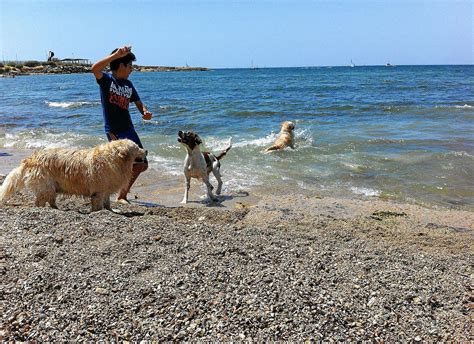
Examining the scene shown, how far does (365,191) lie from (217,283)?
542cm

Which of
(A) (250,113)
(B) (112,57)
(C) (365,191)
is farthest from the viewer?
(A) (250,113)

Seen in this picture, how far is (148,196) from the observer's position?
7.90 metres

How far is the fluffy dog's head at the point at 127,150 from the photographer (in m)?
5.96

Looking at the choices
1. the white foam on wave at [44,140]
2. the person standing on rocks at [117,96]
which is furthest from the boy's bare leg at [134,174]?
the white foam on wave at [44,140]

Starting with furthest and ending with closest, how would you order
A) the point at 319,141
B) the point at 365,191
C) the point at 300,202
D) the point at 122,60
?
the point at 319,141, the point at 365,191, the point at 300,202, the point at 122,60

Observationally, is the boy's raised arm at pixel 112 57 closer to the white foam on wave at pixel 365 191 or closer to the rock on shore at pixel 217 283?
the rock on shore at pixel 217 283

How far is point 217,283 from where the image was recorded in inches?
142

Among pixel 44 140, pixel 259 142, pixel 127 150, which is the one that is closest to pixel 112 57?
pixel 127 150

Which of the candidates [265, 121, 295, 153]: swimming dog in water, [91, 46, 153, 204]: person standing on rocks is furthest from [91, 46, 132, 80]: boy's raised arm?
[265, 121, 295, 153]: swimming dog in water

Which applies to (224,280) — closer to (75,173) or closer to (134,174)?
(75,173)

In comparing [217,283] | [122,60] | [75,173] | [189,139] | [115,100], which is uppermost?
[122,60]

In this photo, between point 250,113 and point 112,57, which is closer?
point 112,57

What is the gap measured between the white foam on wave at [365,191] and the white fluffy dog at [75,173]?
14.5 feet

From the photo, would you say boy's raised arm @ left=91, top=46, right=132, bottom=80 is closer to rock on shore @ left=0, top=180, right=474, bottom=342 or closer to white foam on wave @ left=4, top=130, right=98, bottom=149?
rock on shore @ left=0, top=180, right=474, bottom=342
